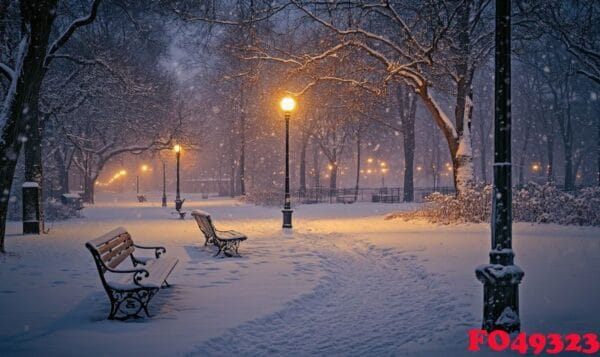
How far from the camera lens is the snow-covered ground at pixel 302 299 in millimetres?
5371

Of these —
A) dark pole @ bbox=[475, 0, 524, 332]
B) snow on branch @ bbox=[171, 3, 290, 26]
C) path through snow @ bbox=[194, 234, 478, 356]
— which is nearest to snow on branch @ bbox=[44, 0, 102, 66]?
snow on branch @ bbox=[171, 3, 290, 26]

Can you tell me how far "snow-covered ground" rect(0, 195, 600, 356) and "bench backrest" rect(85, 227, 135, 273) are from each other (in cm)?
69

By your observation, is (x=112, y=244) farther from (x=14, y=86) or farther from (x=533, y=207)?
(x=533, y=207)

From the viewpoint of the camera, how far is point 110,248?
277 inches

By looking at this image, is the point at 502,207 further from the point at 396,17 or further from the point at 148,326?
the point at 396,17

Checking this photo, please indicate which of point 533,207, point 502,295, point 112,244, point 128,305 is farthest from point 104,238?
point 533,207

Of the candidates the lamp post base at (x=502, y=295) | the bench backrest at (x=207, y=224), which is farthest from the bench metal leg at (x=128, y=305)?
the bench backrest at (x=207, y=224)

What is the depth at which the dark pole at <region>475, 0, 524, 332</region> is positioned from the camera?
491 centimetres

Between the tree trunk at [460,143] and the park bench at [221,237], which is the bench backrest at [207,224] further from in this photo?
the tree trunk at [460,143]

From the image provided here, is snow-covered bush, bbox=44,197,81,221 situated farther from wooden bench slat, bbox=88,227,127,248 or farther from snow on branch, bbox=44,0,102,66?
wooden bench slat, bbox=88,227,127,248

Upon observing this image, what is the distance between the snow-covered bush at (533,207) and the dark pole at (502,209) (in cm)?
1249

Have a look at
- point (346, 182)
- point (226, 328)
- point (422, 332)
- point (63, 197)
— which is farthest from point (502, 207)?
point (346, 182)

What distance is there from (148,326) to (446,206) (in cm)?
1411

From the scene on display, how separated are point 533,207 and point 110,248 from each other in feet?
48.1
